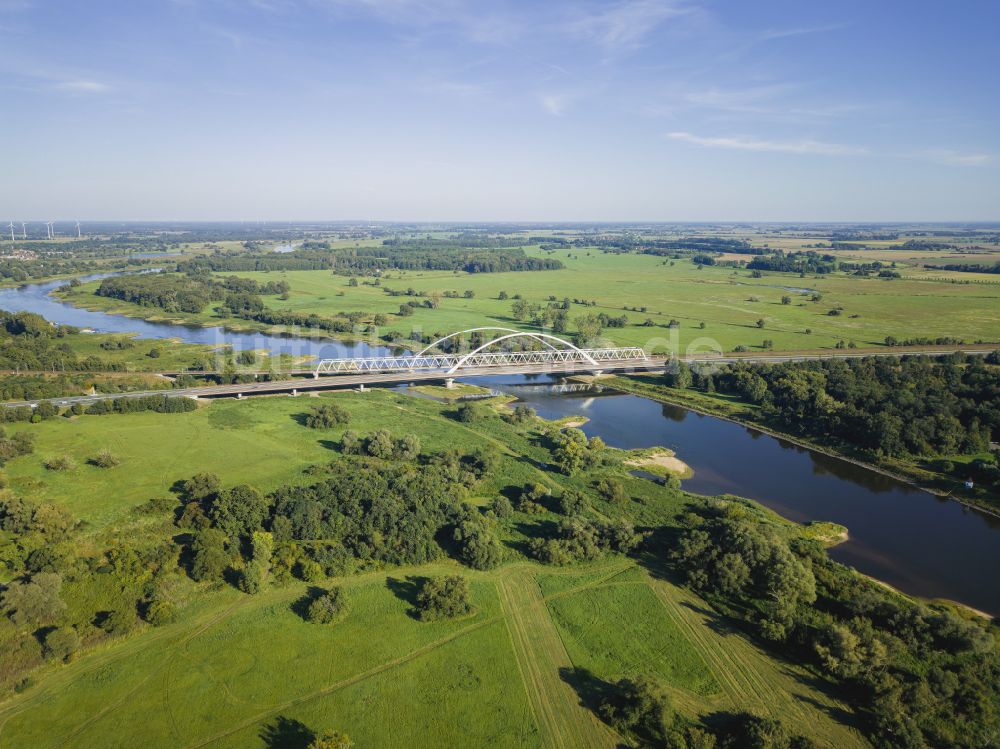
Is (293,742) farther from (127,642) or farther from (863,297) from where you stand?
(863,297)

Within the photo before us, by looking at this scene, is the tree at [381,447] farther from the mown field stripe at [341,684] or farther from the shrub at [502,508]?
the mown field stripe at [341,684]

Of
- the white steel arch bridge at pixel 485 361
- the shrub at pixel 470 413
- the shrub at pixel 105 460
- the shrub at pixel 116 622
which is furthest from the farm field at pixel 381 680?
the white steel arch bridge at pixel 485 361

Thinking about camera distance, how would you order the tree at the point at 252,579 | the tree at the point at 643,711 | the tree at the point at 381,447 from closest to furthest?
the tree at the point at 643,711 < the tree at the point at 252,579 < the tree at the point at 381,447

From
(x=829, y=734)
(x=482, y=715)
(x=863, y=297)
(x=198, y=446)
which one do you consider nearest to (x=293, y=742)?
(x=482, y=715)

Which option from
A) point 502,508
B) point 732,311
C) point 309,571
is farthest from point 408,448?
point 732,311

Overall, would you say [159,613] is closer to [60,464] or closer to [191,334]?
[60,464]

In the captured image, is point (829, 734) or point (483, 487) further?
point (483, 487)
